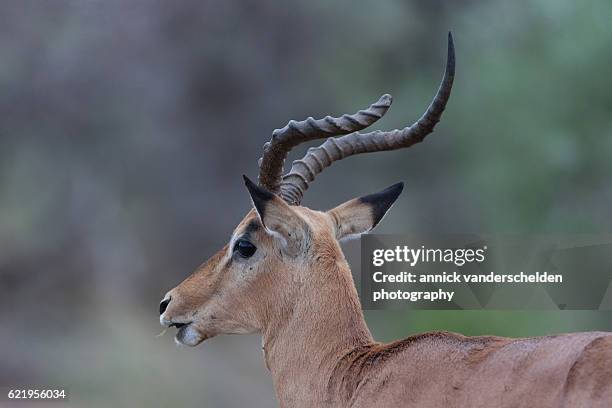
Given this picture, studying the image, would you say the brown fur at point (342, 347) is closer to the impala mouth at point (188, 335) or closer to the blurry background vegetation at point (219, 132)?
the impala mouth at point (188, 335)

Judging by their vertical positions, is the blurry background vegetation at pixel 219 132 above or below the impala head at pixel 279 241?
above

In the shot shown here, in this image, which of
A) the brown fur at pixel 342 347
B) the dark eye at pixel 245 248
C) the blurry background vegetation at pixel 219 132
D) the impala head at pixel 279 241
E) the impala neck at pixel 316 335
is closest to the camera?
the brown fur at pixel 342 347

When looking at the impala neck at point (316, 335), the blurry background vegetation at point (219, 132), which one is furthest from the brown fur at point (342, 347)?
the blurry background vegetation at point (219, 132)

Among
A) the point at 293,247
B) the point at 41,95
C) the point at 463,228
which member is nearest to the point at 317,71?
the point at 463,228

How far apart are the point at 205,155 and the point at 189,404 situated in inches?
62.6

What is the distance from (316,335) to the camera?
264cm

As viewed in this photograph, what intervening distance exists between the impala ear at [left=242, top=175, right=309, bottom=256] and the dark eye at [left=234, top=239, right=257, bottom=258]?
5.7 inches

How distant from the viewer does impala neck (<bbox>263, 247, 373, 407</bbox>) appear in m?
2.60

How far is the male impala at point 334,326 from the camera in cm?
201

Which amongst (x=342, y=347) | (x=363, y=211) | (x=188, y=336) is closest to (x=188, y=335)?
(x=188, y=336)

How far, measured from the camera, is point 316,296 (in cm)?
266

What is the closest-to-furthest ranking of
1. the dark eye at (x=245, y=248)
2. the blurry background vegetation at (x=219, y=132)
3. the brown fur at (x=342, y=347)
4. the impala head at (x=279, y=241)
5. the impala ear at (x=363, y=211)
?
the brown fur at (x=342, y=347)
the impala head at (x=279, y=241)
the dark eye at (x=245, y=248)
the impala ear at (x=363, y=211)
the blurry background vegetation at (x=219, y=132)

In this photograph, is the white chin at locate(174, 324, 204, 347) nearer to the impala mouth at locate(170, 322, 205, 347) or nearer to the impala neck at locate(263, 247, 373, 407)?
the impala mouth at locate(170, 322, 205, 347)

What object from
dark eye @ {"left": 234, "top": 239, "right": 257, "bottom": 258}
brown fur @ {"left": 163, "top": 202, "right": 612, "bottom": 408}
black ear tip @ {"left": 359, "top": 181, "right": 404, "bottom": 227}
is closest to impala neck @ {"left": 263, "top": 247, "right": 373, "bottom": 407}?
brown fur @ {"left": 163, "top": 202, "right": 612, "bottom": 408}
